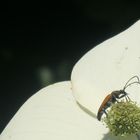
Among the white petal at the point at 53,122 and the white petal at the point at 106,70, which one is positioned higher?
the white petal at the point at 106,70

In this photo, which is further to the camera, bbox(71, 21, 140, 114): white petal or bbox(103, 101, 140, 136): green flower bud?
bbox(71, 21, 140, 114): white petal

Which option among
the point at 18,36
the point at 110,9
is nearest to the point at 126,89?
the point at 110,9

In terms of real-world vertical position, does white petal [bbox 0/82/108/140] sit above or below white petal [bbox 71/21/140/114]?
below

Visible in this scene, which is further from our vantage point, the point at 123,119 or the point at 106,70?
the point at 106,70

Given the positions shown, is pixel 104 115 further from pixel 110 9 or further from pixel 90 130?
pixel 110 9
